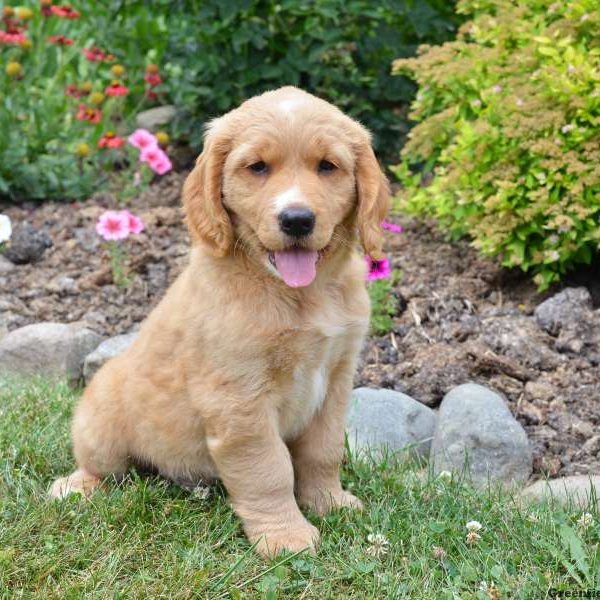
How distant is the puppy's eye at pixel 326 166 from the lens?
3.64m

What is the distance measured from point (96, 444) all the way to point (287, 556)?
3.43 ft

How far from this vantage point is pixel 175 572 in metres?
3.53

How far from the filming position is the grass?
11.4ft

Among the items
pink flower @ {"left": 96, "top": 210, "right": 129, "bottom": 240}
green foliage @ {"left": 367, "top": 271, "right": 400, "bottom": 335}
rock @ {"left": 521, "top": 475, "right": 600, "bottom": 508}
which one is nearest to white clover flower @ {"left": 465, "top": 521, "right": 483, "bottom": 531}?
rock @ {"left": 521, "top": 475, "right": 600, "bottom": 508}

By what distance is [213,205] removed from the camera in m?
3.70

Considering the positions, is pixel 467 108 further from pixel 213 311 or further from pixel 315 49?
pixel 213 311

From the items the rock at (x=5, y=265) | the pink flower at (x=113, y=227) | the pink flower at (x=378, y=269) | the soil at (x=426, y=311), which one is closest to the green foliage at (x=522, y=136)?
the soil at (x=426, y=311)

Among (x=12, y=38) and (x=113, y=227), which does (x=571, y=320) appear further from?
(x=12, y=38)

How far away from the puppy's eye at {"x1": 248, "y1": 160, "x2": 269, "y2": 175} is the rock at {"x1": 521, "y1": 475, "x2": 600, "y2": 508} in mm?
1797

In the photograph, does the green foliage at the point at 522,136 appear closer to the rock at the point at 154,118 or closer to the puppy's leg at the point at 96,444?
the puppy's leg at the point at 96,444

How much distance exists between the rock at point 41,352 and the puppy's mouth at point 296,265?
2672 millimetres

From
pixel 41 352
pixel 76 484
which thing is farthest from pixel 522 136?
pixel 76 484

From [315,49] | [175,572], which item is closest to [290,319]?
[175,572]

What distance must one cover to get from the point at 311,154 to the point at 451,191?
9.69ft
